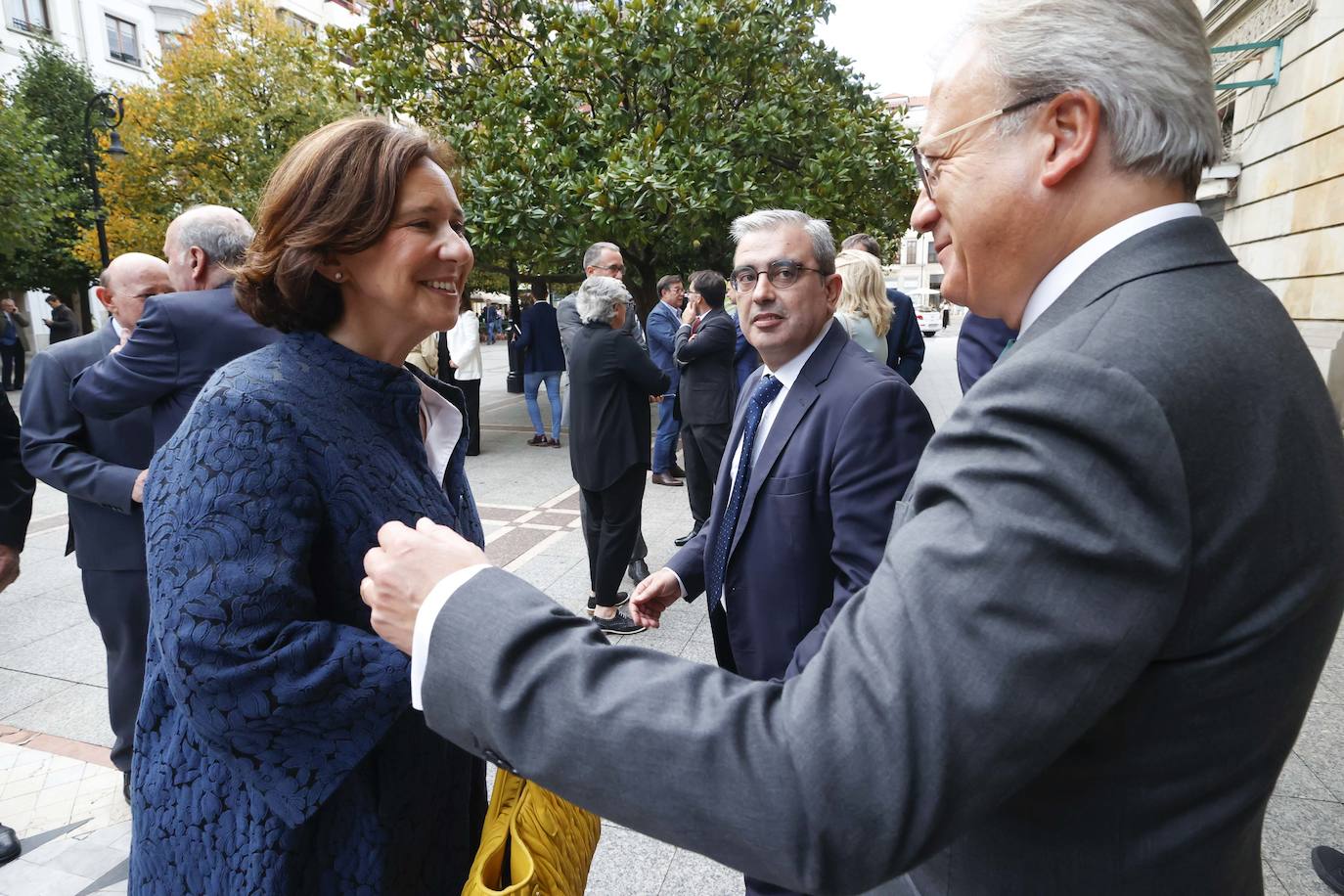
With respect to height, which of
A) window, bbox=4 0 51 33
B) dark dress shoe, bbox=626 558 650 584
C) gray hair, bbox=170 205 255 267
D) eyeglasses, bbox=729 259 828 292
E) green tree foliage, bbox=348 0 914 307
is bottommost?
dark dress shoe, bbox=626 558 650 584

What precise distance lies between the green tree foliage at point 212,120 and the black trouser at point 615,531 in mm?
16330

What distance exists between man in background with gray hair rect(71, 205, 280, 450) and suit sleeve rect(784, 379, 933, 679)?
204cm

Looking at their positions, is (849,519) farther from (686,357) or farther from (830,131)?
(830,131)

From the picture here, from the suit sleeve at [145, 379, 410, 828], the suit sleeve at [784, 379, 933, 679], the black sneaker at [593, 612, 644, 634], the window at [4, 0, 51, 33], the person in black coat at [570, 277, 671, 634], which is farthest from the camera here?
the window at [4, 0, 51, 33]

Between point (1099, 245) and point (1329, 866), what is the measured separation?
8.96 ft

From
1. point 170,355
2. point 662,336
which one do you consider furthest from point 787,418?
point 662,336

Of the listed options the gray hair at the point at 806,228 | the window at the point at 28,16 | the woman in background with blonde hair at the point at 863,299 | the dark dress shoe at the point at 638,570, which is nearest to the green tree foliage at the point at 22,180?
the window at the point at 28,16

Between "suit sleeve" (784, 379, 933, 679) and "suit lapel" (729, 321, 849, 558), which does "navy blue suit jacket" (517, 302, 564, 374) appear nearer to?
"suit lapel" (729, 321, 849, 558)

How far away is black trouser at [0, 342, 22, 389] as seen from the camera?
16.4 meters

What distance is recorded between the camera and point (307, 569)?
1275mm

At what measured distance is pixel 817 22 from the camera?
10422 millimetres

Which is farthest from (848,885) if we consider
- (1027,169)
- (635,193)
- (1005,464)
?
(635,193)

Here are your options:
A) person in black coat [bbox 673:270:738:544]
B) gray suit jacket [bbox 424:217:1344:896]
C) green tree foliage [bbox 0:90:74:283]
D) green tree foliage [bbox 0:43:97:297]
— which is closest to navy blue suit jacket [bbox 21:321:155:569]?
gray suit jacket [bbox 424:217:1344:896]

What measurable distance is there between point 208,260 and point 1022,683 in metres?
3.15
